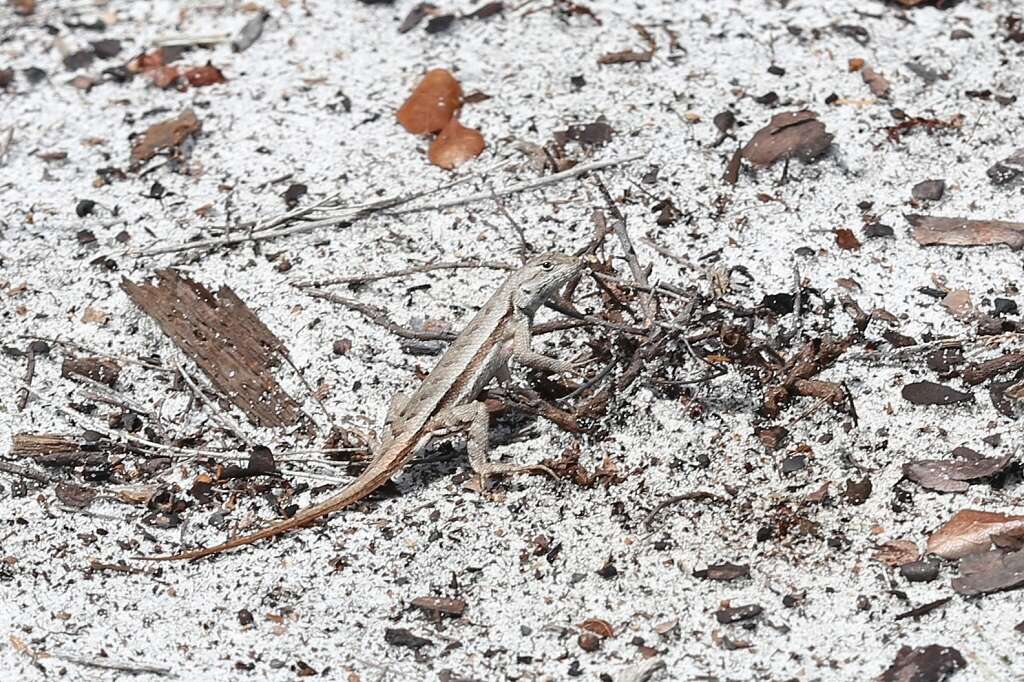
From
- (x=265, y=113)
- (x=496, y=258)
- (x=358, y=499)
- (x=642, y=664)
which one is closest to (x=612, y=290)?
(x=496, y=258)

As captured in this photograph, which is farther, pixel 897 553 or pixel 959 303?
pixel 959 303

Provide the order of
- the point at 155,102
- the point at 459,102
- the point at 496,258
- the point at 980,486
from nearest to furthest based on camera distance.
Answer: the point at 980,486 < the point at 496,258 < the point at 459,102 < the point at 155,102

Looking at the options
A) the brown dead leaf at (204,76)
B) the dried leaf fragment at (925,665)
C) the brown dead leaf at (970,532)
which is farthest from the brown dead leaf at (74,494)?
the brown dead leaf at (970,532)

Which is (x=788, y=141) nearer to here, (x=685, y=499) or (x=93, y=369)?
(x=685, y=499)

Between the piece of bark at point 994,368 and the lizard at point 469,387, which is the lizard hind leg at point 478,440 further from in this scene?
the piece of bark at point 994,368

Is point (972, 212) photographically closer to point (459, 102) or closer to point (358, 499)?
point (459, 102)

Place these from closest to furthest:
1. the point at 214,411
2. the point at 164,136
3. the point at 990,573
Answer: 1. the point at 990,573
2. the point at 214,411
3. the point at 164,136

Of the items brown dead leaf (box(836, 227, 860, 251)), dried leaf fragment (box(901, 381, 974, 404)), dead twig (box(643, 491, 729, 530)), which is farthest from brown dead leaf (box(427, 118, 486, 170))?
dried leaf fragment (box(901, 381, 974, 404))

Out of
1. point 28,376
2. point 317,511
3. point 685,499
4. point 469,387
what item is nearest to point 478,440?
point 469,387
